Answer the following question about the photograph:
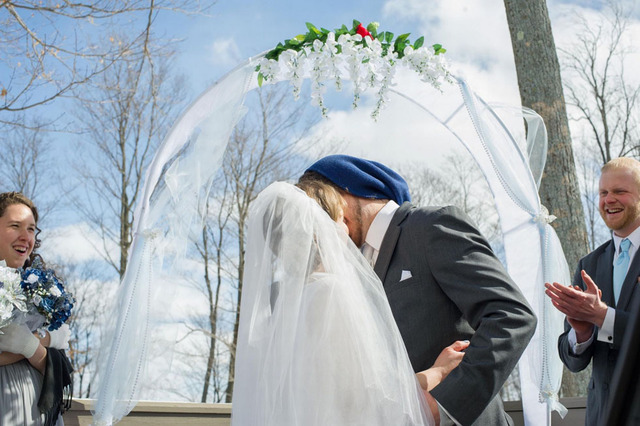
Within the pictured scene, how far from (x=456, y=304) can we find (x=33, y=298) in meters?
2.37

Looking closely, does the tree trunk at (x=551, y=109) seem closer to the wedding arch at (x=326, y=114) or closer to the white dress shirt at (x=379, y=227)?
the wedding arch at (x=326, y=114)

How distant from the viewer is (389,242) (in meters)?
2.23

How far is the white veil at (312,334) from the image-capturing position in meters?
1.77

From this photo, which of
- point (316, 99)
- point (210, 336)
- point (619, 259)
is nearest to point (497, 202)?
point (619, 259)

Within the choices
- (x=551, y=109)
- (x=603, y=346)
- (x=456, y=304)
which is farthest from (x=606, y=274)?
(x=551, y=109)

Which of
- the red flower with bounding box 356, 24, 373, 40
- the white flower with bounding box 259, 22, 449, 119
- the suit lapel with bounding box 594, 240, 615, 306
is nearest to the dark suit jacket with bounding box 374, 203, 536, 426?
the white flower with bounding box 259, 22, 449, 119

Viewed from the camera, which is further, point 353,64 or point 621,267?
point 621,267

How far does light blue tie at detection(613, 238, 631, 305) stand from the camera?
3289 millimetres

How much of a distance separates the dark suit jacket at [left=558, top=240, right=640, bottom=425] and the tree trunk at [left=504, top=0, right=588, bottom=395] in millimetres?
2465

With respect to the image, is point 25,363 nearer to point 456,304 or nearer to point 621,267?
point 456,304

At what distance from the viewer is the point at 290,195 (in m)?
2.05

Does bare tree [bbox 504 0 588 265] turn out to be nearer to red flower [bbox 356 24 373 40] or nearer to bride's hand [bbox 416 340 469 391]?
red flower [bbox 356 24 373 40]

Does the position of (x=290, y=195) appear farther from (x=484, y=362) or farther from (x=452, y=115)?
(x=452, y=115)

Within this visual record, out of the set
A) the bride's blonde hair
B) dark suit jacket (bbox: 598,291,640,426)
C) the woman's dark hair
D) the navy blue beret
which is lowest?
dark suit jacket (bbox: 598,291,640,426)
